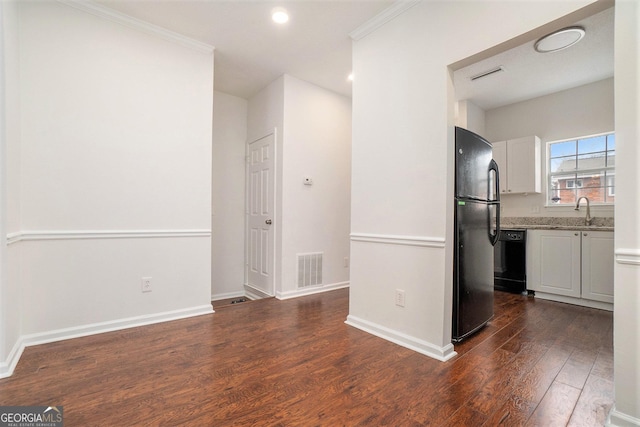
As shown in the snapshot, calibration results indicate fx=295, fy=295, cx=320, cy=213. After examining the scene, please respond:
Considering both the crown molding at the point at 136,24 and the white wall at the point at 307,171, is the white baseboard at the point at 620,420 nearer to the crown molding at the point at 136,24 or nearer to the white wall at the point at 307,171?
the white wall at the point at 307,171

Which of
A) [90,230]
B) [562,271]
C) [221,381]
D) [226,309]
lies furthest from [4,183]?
[562,271]

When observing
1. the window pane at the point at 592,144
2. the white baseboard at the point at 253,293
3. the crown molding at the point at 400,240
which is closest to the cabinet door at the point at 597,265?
the window pane at the point at 592,144

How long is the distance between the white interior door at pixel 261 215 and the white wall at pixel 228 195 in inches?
6.5

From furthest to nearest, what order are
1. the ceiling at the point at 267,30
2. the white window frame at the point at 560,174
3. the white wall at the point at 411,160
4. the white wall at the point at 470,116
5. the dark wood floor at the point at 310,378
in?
1. the white wall at the point at 470,116
2. the white window frame at the point at 560,174
3. the ceiling at the point at 267,30
4. the white wall at the point at 411,160
5. the dark wood floor at the point at 310,378

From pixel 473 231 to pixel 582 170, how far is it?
2.91 metres

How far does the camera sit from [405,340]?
2.36 meters

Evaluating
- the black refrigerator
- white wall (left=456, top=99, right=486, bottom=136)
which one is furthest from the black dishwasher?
white wall (left=456, top=99, right=486, bottom=136)

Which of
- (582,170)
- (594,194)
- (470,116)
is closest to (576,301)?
(594,194)

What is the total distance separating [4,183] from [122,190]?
2.79ft

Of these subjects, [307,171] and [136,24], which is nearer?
[136,24]

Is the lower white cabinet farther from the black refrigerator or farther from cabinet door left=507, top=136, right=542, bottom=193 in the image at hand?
the black refrigerator

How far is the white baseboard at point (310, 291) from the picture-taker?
12.2 feet

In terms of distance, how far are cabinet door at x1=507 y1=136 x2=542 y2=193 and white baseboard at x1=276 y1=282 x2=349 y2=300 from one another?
9.62 feet

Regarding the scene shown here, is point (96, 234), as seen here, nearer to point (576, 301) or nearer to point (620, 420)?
point (620, 420)
